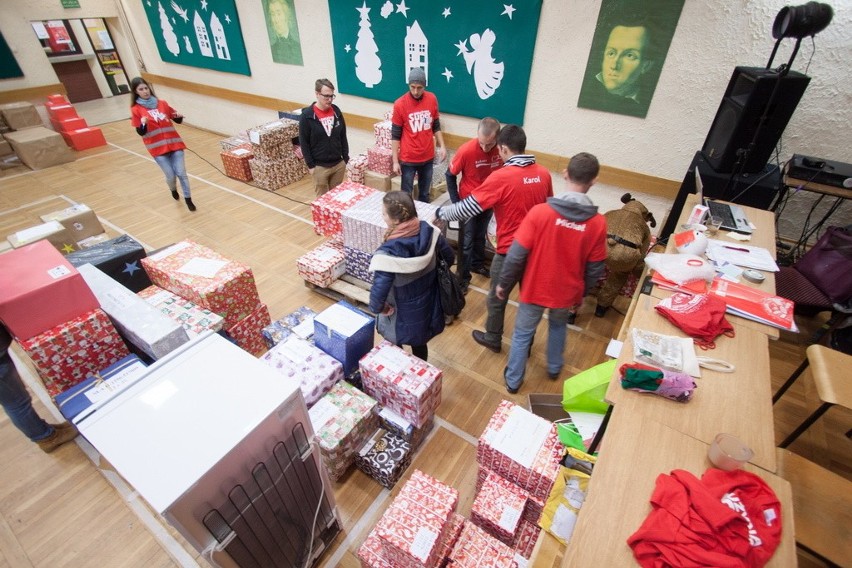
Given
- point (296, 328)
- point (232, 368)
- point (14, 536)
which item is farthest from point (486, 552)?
point (14, 536)

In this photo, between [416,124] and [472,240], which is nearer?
[472,240]

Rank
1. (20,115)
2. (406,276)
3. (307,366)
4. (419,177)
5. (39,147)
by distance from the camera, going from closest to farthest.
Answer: (406,276), (307,366), (419,177), (39,147), (20,115)

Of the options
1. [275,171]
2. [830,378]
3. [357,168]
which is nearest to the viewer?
[830,378]

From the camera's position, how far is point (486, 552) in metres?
1.87

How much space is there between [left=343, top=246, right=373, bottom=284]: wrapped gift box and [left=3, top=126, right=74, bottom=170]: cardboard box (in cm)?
647

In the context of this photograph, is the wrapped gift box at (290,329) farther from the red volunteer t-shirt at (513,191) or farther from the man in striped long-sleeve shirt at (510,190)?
the red volunteer t-shirt at (513,191)

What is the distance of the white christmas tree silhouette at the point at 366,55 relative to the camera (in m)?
5.04

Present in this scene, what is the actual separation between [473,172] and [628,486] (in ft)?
→ 9.06

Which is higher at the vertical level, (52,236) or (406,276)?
(406,276)

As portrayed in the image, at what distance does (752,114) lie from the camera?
2.96 meters

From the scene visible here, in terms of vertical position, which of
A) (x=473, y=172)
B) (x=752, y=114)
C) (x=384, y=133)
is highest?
(x=752, y=114)

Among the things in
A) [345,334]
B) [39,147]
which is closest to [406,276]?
[345,334]

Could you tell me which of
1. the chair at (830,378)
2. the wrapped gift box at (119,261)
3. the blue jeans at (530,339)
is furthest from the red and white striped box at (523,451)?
the wrapped gift box at (119,261)

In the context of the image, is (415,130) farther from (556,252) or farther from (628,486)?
(628,486)
